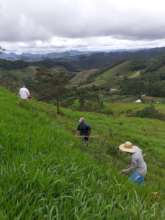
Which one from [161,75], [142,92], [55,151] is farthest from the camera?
[161,75]

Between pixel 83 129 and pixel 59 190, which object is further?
pixel 83 129

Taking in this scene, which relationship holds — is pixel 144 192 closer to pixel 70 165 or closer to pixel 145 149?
pixel 70 165

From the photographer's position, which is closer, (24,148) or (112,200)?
(112,200)

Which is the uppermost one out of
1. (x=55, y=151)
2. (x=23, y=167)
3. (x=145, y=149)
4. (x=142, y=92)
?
(x=23, y=167)

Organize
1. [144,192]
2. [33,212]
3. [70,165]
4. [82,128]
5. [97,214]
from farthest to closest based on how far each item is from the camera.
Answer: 1. [82,128]
2. [144,192]
3. [70,165]
4. [97,214]
5. [33,212]

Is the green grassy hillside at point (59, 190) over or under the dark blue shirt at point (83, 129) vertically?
over

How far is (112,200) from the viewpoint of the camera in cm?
Result: 519

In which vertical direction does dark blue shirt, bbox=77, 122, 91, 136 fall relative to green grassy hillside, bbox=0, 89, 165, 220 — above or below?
below

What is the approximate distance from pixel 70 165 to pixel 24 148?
115 cm

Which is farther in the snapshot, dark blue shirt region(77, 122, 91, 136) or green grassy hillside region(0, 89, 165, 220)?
dark blue shirt region(77, 122, 91, 136)

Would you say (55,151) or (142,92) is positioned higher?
(55,151)

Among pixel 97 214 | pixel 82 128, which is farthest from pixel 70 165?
pixel 82 128

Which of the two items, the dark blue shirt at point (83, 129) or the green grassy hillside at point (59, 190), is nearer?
the green grassy hillside at point (59, 190)

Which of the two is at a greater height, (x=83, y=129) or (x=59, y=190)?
(x=59, y=190)
